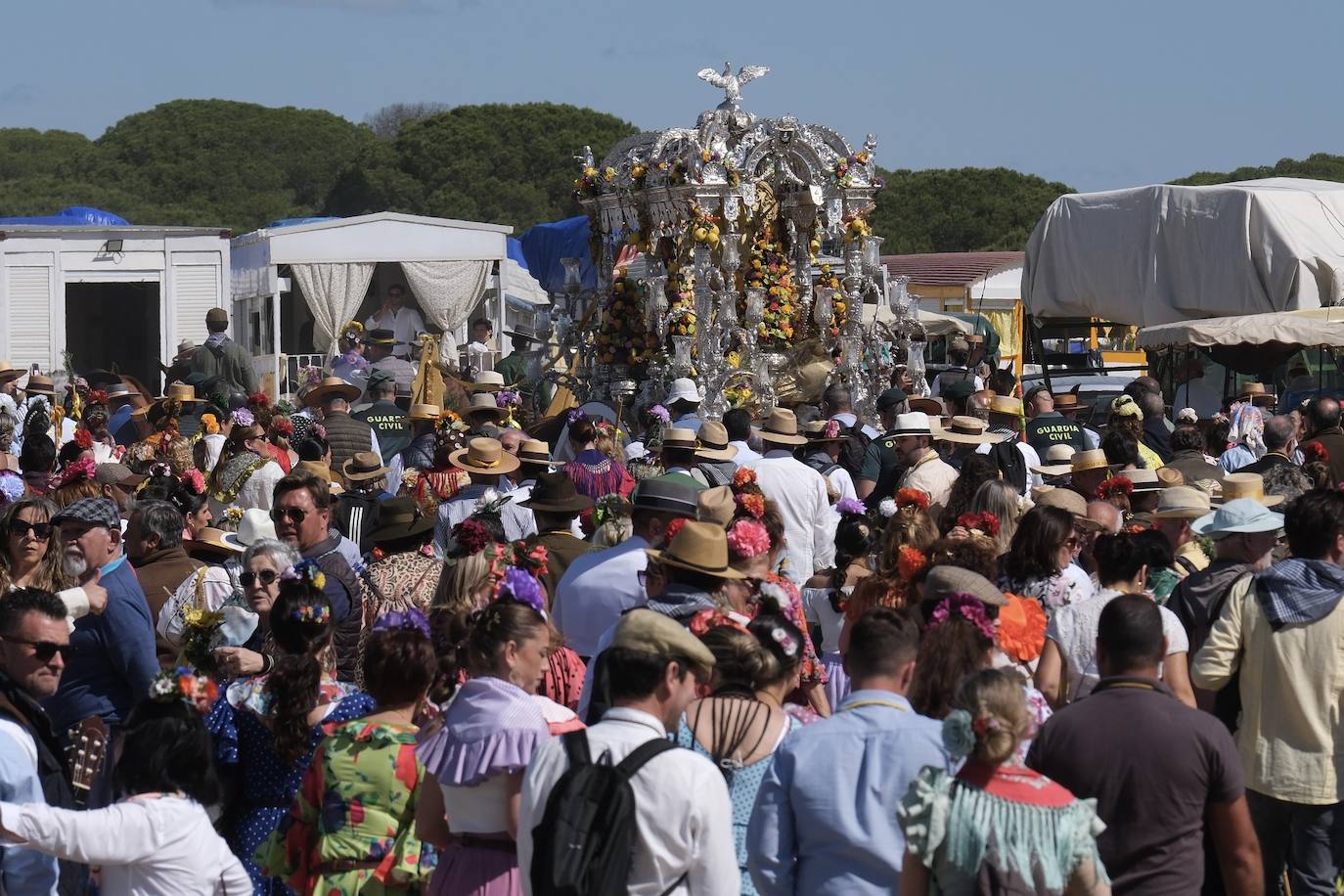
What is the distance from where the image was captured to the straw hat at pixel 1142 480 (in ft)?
28.2

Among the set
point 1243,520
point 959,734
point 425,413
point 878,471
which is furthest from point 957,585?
point 425,413

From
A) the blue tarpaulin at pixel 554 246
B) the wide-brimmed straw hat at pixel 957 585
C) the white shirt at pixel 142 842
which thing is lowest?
the white shirt at pixel 142 842

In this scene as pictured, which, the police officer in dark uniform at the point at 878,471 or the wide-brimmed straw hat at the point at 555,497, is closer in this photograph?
the wide-brimmed straw hat at the point at 555,497

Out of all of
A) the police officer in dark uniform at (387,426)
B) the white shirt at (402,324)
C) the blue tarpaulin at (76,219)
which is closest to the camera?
the police officer in dark uniform at (387,426)

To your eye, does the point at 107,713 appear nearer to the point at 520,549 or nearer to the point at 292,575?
the point at 292,575

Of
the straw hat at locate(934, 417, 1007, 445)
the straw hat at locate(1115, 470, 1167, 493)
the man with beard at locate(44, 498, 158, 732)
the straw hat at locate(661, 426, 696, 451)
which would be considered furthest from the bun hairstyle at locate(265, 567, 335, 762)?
the straw hat at locate(934, 417, 1007, 445)

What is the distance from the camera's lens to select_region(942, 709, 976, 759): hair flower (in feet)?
12.5

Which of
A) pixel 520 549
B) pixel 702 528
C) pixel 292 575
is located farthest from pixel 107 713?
pixel 702 528

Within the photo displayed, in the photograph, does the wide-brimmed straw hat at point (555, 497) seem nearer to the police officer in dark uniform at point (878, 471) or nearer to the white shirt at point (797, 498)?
the white shirt at point (797, 498)

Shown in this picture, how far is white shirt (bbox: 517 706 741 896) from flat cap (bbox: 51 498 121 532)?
3323 mm

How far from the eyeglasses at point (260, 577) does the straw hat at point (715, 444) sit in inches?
157

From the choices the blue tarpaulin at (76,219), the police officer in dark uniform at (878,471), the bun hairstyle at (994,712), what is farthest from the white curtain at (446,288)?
the bun hairstyle at (994,712)

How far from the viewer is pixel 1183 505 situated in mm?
7445

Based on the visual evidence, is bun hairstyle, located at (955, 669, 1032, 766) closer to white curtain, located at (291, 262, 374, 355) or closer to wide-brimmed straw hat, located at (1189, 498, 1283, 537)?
wide-brimmed straw hat, located at (1189, 498, 1283, 537)
